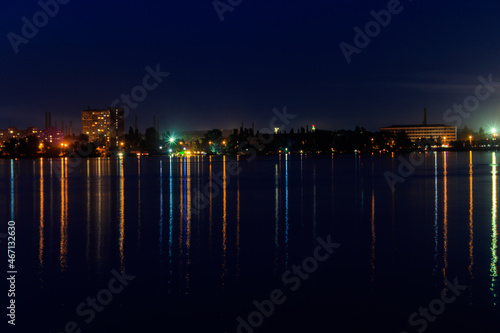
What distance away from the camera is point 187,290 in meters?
9.97

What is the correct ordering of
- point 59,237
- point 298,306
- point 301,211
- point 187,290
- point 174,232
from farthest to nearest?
point 301,211, point 174,232, point 59,237, point 187,290, point 298,306

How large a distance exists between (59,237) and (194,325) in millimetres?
8781

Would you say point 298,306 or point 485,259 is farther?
point 485,259

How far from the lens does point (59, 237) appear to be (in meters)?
15.7

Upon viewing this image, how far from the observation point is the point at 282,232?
54.5ft

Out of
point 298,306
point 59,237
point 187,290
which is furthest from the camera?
point 59,237

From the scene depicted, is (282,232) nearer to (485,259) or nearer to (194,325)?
(485,259)

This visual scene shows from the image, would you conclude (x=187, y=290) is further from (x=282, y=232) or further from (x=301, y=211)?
(x=301, y=211)

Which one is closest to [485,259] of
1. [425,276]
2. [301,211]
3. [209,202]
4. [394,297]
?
[425,276]

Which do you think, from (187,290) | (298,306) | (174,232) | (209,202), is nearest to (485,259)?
(298,306)

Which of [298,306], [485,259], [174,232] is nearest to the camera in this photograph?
[298,306]

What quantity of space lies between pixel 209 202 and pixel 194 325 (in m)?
17.6

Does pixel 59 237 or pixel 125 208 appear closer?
pixel 59 237

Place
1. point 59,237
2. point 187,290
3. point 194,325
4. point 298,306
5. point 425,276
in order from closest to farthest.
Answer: point 194,325 → point 298,306 → point 187,290 → point 425,276 → point 59,237
